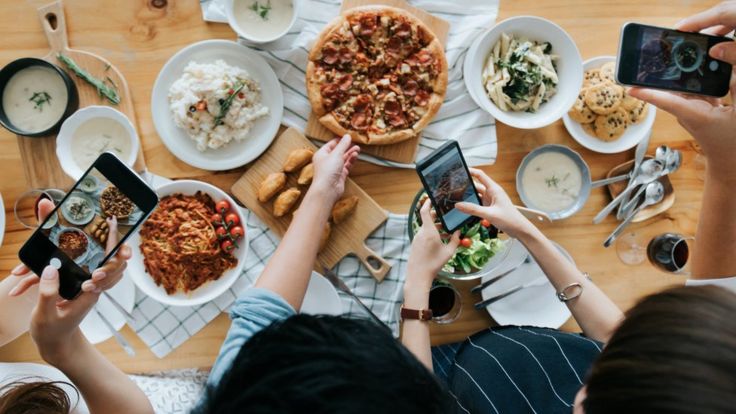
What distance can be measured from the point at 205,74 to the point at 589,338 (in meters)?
1.68

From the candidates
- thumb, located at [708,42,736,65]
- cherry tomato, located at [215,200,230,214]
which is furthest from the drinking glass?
thumb, located at [708,42,736,65]

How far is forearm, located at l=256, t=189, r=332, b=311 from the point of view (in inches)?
68.5

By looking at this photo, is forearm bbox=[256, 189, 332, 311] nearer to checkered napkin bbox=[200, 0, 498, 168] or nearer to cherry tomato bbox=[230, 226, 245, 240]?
cherry tomato bbox=[230, 226, 245, 240]

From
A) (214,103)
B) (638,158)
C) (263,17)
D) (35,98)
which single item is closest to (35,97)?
(35,98)

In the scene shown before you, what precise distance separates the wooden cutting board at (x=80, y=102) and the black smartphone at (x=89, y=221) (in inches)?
15.7

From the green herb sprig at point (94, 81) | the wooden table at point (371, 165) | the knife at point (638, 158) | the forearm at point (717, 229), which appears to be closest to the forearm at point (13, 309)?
the wooden table at point (371, 165)

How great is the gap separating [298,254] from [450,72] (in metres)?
0.97

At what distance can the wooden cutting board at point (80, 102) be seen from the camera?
203 cm

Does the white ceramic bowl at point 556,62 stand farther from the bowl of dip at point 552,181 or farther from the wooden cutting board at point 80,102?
the wooden cutting board at point 80,102

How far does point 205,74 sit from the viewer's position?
1.97 metres

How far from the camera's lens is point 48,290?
5.00ft

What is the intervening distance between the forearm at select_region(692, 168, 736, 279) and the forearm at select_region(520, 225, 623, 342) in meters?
0.36

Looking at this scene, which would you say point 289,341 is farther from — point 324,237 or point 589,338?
point 589,338

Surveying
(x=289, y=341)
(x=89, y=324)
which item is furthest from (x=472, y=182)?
(x=89, y=324)
